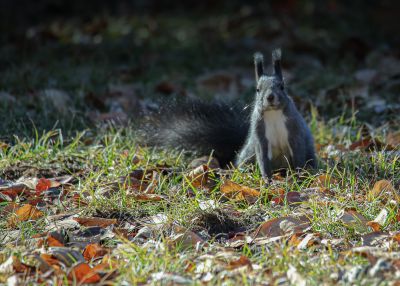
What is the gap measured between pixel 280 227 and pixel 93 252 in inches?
34.8

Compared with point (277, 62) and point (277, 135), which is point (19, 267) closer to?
point (277, 135)

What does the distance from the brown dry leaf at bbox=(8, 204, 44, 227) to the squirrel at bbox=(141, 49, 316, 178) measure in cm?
129

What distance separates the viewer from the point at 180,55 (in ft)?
26.7

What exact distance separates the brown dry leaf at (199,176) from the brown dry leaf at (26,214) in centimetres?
90

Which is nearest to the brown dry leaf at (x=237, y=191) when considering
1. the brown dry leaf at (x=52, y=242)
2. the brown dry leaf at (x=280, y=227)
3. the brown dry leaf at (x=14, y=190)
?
the brown dry leaf at (x=280, y=227)

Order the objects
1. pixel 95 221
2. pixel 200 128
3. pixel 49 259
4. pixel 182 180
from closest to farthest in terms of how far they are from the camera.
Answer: pixel 49 259
pixel 95 221
pixel 182 180
pixel 200 128

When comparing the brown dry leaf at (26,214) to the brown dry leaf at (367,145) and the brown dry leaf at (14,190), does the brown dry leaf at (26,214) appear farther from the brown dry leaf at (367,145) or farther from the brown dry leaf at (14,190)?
the brown dry leaf at (367,145)

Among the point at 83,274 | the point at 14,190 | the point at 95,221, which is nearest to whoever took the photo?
the point at 83,274

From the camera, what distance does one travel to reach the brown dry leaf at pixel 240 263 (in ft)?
10.0

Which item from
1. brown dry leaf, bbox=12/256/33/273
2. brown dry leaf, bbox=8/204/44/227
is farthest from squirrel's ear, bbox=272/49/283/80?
brown dry leaf, bbox=12/256/33/273

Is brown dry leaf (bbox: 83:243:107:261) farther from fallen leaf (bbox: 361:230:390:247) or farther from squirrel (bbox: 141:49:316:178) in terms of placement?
squirrel (bbox: 141:49:316:178)

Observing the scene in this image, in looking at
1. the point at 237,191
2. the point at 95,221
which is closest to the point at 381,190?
the point at 237,191

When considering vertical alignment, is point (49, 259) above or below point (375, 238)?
above

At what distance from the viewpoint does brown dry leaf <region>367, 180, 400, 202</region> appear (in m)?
3.82
